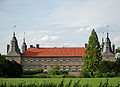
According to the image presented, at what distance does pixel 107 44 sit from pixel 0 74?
33119mm

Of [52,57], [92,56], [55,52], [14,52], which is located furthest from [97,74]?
[14,52]

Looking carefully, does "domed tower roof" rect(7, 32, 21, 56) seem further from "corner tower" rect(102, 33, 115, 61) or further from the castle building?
"corner tower" rect(102, 33, 115, 61)

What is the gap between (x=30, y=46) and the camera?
70.7 m

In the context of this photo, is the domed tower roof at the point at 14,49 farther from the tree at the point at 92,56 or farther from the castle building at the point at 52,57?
the tree at the point at 92,56

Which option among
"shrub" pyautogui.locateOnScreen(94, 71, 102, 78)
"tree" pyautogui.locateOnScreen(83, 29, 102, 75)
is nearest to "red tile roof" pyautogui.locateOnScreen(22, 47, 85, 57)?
"tree" pyautogui.locateOnScreen(83, 29, 102, 75)

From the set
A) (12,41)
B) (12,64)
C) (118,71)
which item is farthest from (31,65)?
(118,71)

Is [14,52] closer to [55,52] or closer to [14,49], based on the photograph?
[14,49]

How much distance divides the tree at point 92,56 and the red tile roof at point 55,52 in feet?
47.3

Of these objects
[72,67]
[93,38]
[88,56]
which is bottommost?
[72,67]

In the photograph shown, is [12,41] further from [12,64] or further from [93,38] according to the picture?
[93,38]

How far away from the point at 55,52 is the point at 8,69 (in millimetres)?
24686

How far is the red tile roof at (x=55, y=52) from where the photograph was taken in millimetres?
63750

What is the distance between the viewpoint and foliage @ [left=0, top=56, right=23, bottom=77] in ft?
135

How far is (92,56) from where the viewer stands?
4800 cm
